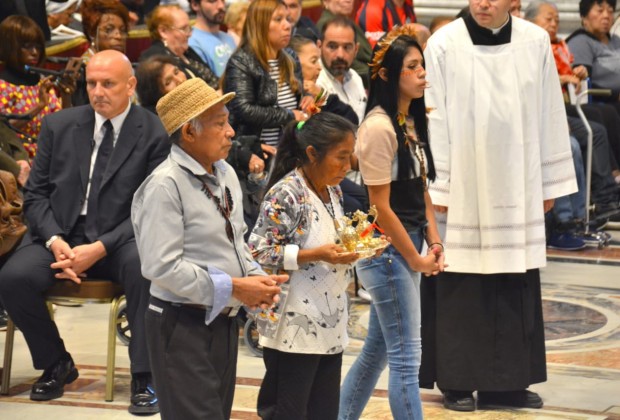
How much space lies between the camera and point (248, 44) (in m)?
7.38

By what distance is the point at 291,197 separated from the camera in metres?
4.21

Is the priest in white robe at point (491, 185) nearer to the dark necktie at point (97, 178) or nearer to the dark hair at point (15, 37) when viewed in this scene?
the dark necktie at point (97, 178)

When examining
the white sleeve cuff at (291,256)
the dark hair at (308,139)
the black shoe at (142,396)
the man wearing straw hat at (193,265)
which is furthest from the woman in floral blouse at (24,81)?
the man wearing straw hat at (193,265)

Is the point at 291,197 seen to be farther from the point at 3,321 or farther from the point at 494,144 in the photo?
the point at 3,321

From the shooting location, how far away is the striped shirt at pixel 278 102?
7477mm

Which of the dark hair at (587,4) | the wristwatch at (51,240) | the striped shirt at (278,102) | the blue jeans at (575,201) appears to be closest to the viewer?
the wristwatch at (51,240)

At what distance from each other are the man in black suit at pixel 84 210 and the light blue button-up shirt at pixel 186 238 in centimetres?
198

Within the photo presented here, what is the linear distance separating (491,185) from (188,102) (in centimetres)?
224

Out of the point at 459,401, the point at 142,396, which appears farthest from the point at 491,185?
the point at 142,396

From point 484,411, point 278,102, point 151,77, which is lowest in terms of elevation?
point 484,411

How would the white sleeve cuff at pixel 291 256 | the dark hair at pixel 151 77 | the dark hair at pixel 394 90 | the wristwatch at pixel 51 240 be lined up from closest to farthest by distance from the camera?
the white sleeve cuff at pixel 291 256 < the dark hair at pixel 394 90 < the wristwatch at pixel 51 240 < the dark hair at pixel 151 77

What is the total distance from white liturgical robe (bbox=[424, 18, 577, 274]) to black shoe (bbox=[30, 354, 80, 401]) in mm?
1891

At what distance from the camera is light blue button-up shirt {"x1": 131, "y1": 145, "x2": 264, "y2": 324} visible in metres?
3.71

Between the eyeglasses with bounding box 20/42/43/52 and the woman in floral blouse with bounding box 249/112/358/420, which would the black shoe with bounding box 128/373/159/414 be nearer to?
the woman in floral blouse with bounding box 249/112/358/420
